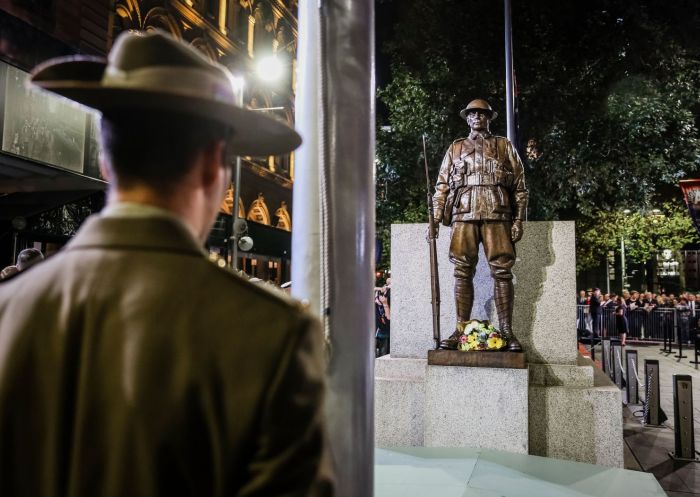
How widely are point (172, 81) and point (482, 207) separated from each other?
5.31 m

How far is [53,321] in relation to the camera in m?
1.03

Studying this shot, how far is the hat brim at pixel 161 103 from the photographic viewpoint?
106 centimetres

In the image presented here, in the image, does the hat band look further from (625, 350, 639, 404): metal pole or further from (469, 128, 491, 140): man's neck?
(625, 350, 639, 404): metal pole

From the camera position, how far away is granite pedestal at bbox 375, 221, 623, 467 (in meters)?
Answer: 5.70

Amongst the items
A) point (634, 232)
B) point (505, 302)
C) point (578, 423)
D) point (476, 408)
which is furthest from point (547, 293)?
point (634, 232)

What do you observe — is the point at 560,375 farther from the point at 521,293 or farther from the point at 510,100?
the point at 510,100

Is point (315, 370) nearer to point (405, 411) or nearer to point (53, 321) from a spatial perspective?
point (53, 321)

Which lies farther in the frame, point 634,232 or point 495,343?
point 634,232

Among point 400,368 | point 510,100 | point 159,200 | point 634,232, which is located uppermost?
point 510,100

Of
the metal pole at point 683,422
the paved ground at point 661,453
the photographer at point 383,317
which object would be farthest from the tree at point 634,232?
the metal pole at point 683,422

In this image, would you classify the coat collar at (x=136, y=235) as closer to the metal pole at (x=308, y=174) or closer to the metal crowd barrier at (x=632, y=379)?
the metal pole at (x=308, y=174)

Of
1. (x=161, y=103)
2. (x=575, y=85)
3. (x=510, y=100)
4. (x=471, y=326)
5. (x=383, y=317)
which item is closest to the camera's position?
(x=161, y=103)

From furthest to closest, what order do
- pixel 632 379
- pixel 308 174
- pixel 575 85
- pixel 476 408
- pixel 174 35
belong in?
pixel 174 35 < pixel 575 85 < pixel 632 379 < pixel 476 408 < pixel 308 174

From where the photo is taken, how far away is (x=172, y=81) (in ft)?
3.55
